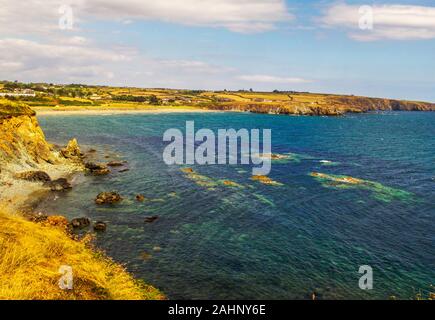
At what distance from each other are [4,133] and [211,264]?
51468 millimetres

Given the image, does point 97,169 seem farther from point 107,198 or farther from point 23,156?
point 107,198

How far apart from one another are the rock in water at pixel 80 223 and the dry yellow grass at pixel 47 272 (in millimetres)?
13464

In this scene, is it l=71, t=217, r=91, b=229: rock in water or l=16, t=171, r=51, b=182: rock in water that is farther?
l=16, t=171, r=51, b=182: rock in water

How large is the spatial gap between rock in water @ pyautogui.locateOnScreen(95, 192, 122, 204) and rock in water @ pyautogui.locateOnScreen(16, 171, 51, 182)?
14106mm

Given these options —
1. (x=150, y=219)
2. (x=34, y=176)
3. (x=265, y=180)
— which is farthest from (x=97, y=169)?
(x=265, y=180)

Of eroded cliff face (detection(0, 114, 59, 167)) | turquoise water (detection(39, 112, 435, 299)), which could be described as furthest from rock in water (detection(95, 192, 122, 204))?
eroded cliff face (detection(0, 114, 59, 167))

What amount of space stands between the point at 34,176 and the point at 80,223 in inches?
930

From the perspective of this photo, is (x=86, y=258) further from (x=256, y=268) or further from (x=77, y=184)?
(x=77, y=184)

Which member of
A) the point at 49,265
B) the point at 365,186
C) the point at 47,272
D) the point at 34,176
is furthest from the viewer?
the point at 365,186

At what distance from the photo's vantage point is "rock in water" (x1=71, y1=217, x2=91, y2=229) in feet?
154

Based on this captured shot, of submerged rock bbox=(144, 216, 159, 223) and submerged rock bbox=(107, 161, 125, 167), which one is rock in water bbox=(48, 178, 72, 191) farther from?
submerged rock bbox=(107, 161, 125, 167)

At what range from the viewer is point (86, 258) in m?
32.7

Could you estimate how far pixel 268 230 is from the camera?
4909cm
